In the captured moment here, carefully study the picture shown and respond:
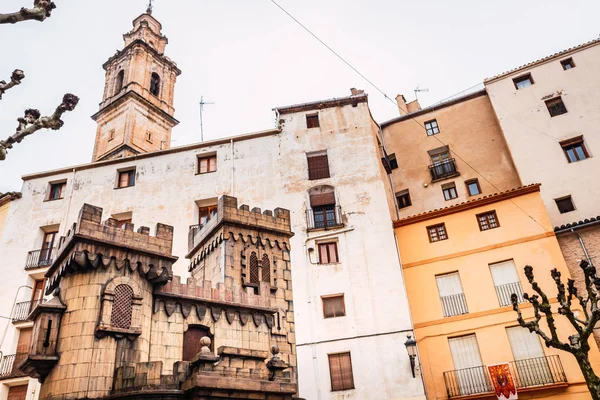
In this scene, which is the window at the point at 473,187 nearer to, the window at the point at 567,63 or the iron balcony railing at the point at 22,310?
the window at the point at 567,63

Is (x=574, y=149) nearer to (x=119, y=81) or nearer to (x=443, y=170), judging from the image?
(x=443, y=170)

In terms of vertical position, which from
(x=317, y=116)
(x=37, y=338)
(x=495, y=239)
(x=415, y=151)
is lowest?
(x=37, y=338)

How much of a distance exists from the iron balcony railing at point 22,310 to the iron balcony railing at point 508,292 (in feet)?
76.6

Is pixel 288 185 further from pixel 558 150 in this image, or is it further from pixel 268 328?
pixel 558 150

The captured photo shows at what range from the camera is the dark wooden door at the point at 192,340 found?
16.0 metres

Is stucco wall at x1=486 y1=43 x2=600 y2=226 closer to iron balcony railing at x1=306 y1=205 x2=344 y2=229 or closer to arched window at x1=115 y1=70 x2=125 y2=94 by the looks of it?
iron balcony railing at x1=306 y1=205 x2=344 y2=229

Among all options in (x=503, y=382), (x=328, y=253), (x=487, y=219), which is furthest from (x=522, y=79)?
(x=503, y=382)

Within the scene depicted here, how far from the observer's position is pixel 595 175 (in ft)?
84.8

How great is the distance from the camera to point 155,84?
1880 inches

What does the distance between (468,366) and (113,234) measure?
52.9ft

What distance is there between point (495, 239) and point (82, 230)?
18.4m

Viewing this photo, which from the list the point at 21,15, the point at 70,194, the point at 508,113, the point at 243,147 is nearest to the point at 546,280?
the point at 508,113

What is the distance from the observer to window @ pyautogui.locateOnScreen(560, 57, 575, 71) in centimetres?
2978

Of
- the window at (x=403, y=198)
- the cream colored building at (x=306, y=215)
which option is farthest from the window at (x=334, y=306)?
the window at (x=403, y=198)
